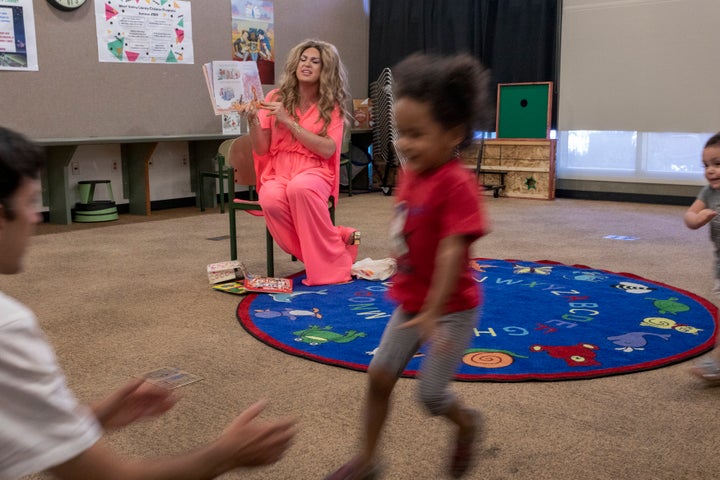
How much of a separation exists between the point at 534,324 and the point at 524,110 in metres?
4.52

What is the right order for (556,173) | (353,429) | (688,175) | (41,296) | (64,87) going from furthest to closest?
(556,173) → (688,175) → (64,87) → (41,296) → (353,429)

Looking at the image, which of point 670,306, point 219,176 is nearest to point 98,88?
point 219,176

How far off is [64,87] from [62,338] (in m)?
3.31

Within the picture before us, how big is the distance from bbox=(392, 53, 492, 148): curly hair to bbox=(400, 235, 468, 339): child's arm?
0.24 metres

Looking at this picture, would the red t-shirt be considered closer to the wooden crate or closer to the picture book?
the picture book

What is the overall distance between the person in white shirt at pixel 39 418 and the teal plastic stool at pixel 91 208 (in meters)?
5.01

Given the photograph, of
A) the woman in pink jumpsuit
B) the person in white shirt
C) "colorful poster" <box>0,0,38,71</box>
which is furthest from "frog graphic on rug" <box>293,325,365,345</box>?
"colorful poster" <box>0,0,38,71</box>

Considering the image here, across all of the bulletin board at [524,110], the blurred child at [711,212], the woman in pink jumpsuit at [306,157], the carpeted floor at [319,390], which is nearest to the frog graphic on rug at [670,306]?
the carpeted floor at [319,390]

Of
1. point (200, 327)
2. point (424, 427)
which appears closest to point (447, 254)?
point (424, 427)

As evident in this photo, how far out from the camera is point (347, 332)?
2670mm

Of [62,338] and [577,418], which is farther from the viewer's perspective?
[62,338]

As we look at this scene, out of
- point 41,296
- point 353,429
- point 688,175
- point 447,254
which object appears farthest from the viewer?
point 688,175

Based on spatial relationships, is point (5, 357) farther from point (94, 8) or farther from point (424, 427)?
point (94, 8)

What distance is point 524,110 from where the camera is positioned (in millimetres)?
6883
